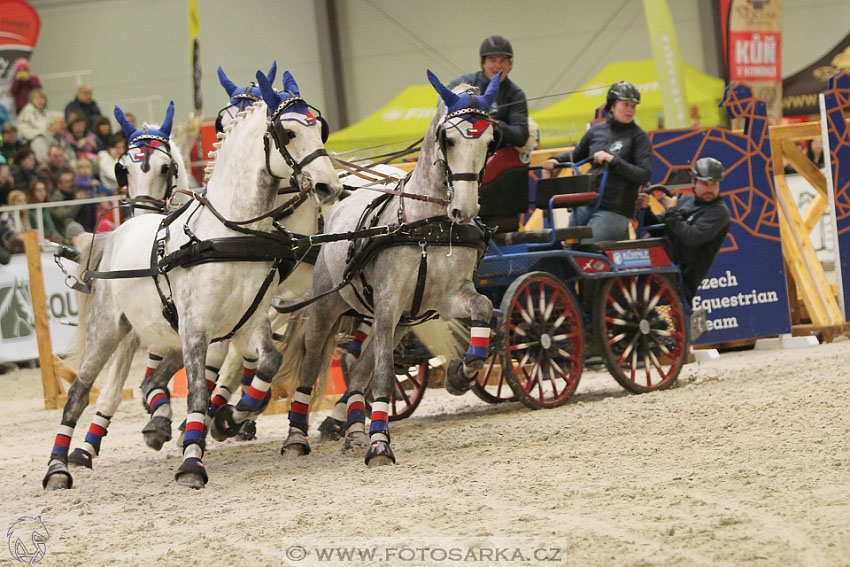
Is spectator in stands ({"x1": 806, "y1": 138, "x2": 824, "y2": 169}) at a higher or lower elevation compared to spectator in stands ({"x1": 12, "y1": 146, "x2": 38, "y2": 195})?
lower

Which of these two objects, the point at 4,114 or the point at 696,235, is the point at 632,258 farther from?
the point at 4,114

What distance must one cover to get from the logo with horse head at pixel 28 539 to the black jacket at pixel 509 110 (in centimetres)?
367

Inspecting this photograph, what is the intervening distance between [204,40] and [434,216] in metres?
16.2

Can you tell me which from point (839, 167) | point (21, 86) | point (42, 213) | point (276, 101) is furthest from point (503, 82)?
point (21, 86)

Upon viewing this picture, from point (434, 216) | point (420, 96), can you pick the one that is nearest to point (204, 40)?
point (420, 96)

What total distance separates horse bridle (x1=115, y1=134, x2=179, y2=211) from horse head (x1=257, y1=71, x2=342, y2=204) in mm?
1356

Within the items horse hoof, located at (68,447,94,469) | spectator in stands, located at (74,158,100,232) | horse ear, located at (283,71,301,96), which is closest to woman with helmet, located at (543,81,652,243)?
horse ear, located at (283,71,301,96)

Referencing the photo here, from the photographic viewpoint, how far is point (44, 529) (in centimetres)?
463

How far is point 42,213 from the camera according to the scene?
13.0 m

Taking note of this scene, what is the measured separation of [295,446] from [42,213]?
25.8 ft

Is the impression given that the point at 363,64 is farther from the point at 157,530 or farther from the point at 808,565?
the point at 808,565

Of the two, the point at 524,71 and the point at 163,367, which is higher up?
the point at 524,71

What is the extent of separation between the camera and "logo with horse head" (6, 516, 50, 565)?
416 cm

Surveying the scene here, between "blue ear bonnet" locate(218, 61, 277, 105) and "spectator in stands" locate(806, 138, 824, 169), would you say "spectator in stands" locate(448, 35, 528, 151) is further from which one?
"spectator in stands" locate(806, 138, 824, 169)
